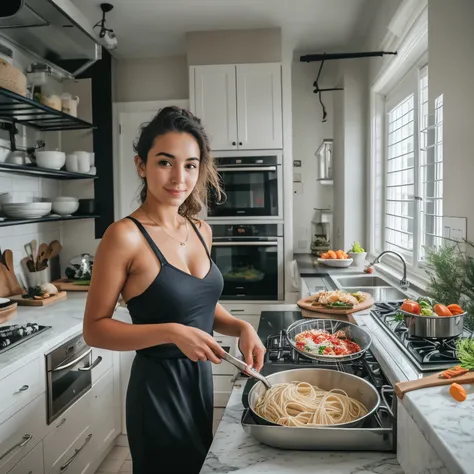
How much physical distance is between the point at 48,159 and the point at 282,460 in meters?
2.42

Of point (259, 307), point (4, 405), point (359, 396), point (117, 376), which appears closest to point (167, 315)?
point (359, 396)

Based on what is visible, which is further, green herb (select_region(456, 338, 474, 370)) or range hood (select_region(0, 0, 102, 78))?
range hood (select_region(0, 0, 102, 78))

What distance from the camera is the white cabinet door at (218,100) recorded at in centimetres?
353

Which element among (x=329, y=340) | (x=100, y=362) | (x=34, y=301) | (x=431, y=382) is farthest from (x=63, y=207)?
(x=431, y=382)

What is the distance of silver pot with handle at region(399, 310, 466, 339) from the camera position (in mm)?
1311

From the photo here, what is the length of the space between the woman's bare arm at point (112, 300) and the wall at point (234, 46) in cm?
276

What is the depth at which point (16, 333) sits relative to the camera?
2.02m

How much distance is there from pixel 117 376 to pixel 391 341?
1881mm

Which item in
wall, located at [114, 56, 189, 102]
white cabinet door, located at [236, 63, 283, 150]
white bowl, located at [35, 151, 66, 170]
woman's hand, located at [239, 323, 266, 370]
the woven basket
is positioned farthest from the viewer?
wall, located at [114, 56, 189, 102]

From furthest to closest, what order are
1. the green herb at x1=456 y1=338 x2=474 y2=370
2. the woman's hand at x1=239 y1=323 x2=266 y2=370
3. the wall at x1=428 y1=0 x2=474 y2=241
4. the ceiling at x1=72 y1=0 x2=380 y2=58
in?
the ceiling at x1=72 y1=0 x2=380 y2=58 → the wall at x1=428 y1=0 x2=474 y2=241 → the woman's hand at x1=239 y1=323 x2=266 y2=370 → the green herb at x1=456 y1=338 x2=474 y2=370

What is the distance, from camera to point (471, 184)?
1.67 metres

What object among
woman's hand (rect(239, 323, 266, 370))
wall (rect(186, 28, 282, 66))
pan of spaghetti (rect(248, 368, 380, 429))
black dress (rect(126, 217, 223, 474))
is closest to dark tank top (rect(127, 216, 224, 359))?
black dress (rect(126, 217, 223, 474))

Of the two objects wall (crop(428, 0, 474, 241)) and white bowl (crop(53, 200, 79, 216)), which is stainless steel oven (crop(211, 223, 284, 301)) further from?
wall (crop(428, 0, 474, 241))

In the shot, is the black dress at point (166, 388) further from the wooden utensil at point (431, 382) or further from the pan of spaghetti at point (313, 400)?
the wooden utensil at point (431, 382)
